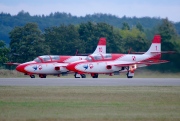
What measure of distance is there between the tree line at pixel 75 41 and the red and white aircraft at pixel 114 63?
120 inches

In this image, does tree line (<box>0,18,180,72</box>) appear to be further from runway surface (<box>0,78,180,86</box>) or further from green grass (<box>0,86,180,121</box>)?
green grass (<box>0,86,180,121</box>)

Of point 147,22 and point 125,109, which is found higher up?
point 147,22

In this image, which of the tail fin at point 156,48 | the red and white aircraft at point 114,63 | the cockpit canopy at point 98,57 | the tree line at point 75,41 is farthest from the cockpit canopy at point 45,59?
the tree line at point 75,41

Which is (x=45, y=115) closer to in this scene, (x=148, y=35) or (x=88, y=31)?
(x=148, y=35)

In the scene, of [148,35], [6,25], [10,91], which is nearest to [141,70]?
[148,35]

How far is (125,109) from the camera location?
68.5ft

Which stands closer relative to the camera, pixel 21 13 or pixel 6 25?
pixel 6 25

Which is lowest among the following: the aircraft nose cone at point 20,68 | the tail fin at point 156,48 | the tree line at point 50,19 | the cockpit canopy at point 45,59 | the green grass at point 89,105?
the green grass at point 89,105

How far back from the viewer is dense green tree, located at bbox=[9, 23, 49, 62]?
6438 centimetres

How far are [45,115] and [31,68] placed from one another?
106 ft

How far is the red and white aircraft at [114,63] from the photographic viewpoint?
164 feet

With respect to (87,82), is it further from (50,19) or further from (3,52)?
(50,19)

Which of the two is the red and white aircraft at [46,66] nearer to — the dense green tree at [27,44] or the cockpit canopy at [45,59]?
A: the cockpit canopy at [45,59]

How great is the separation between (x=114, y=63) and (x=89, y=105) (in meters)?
29.5
